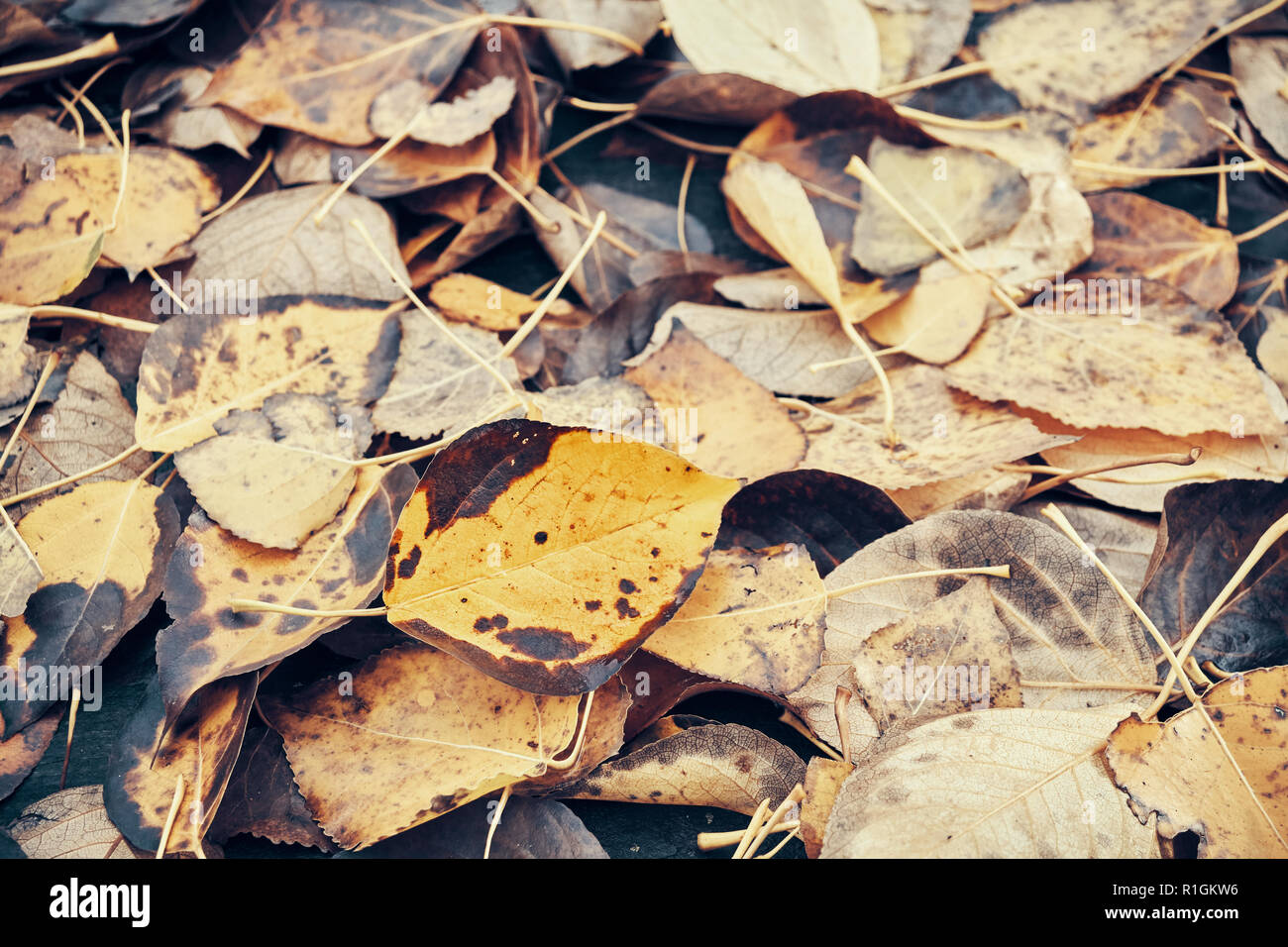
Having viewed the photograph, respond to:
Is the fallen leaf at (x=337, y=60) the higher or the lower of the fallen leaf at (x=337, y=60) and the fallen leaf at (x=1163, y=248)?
the higher

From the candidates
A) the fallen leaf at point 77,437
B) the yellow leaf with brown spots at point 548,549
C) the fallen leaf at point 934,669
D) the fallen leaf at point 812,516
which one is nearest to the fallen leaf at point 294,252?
the fallen leaf at point 77,437

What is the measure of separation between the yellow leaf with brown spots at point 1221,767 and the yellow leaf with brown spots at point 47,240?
42.4 inches

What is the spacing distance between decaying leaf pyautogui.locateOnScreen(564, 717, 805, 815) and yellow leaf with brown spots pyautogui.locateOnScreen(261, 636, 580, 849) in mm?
63

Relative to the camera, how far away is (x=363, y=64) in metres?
1.04

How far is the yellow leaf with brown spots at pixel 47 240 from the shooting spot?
90 cm

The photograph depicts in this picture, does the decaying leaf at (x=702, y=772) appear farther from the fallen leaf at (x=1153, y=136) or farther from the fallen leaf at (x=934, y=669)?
the fallen leaf at (x=1153, y=136)

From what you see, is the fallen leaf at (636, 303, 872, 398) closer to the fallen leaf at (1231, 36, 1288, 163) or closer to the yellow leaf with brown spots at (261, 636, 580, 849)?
the yellow leaf with brown spots at (261, 636, 580, 849)

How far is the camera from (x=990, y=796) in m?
0.66

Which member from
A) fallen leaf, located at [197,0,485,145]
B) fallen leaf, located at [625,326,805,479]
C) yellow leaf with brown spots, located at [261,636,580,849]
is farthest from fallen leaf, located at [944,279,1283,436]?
fallen leaf, located at [197,0,485,145]

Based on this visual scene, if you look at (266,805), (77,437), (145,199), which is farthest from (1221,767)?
(145,199)

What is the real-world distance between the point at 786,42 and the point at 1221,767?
912 mm

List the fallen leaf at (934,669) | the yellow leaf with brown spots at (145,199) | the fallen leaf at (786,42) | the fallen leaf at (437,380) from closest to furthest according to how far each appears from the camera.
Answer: the fallen leaf at (934,669) < the fallen leaf at (437,380) < the yellow leaf with brown spots at (145,199) < the fallen leaf at (786,42)

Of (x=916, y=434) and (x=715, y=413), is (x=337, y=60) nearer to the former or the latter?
(x=715, y=413)
